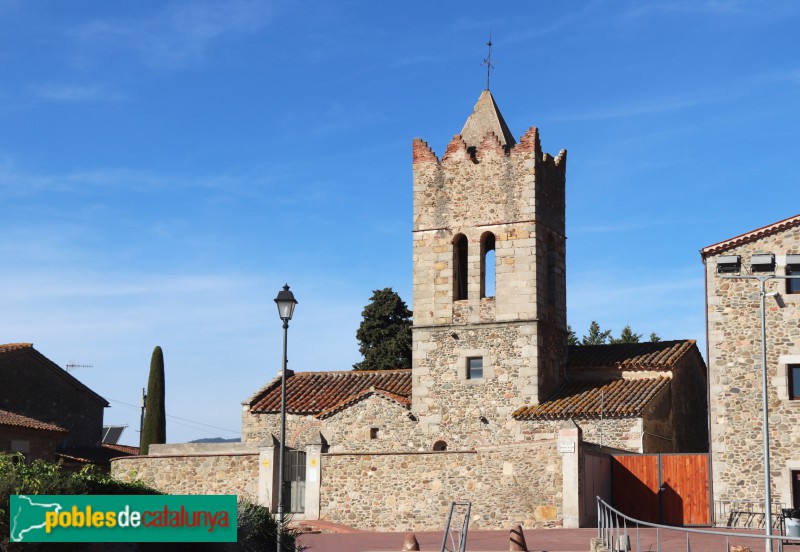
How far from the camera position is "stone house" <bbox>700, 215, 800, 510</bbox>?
34.2 metres

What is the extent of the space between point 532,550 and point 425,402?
1466cm

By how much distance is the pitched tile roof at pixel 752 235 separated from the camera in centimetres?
3469

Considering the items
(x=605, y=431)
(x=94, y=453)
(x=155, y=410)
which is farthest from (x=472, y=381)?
(x=94, y=453)

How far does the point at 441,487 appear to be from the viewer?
34656 mm

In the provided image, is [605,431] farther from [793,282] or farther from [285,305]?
[285,305]

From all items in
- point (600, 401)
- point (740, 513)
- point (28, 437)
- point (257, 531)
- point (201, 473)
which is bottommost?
point (740, 513)

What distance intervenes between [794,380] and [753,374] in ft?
3.83

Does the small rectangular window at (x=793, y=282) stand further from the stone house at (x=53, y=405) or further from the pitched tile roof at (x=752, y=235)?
the stone house at (x=53, y=405)

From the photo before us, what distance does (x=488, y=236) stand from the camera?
4162cm

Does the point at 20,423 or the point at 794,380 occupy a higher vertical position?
the point at 794,380

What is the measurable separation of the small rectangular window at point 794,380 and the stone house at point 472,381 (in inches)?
181

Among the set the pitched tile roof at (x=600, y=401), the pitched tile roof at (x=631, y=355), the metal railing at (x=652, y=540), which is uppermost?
the pitched tile roof at (x=631, y=355)

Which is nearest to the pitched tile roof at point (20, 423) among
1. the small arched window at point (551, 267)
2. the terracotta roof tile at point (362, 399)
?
the terracotta roof tile at point (362, 399)

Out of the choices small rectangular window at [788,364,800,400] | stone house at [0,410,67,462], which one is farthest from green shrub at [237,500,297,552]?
stone house at [0,410,67,462]
